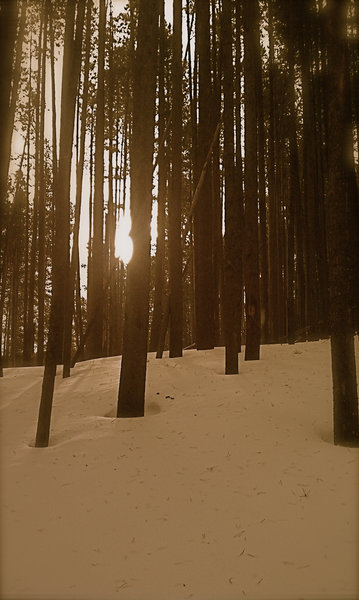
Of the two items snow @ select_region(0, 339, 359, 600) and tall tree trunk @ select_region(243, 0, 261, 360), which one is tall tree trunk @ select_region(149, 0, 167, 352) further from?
snow @ select_region(0, 339, 359, 600)

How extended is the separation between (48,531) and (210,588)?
3.39 ft

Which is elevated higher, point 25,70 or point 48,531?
point 25,70

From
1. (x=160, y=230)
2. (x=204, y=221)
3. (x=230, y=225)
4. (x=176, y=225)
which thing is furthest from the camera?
(x=160, y=230)

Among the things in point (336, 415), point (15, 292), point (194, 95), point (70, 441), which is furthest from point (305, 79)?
point (15, 292)

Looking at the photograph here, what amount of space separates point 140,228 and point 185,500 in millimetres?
2857

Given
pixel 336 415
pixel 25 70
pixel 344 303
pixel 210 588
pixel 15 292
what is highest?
pixel 25 70

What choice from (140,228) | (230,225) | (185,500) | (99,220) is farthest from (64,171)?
(99,220)

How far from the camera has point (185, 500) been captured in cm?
292

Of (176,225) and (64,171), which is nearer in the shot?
(64,171)

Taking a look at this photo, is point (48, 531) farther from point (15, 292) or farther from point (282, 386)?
point (15, 292)

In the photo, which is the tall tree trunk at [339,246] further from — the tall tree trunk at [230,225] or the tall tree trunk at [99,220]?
the tall tree trunk at [99,220]

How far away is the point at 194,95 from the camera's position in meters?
9.00

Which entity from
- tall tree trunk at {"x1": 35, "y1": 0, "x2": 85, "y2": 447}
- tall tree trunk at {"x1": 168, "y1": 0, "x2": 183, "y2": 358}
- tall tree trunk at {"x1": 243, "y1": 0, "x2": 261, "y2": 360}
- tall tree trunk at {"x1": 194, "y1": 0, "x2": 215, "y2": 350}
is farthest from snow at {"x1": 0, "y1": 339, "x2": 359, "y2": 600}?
tall tree trunk at {"x1": 194, "y1": 0, "x2": 215, "y2": 350}

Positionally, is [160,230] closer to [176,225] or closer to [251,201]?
[176,225]
